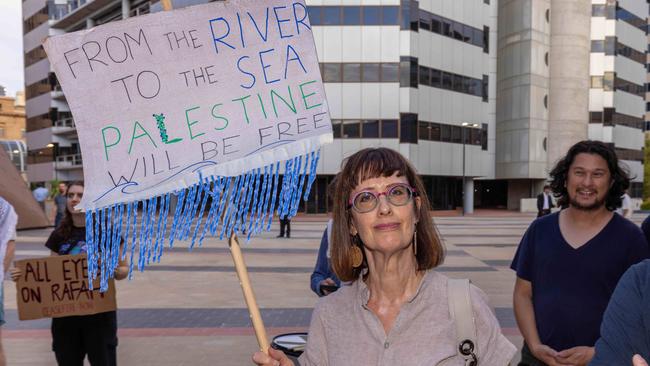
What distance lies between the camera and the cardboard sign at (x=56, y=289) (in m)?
3.19

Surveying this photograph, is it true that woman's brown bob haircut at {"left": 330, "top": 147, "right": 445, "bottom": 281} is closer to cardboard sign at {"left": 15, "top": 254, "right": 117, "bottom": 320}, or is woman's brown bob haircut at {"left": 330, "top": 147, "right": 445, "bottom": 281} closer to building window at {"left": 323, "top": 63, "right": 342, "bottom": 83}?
cardboard sign at {"left": 15, "top": 254, "right": 117, "bottom": 320}

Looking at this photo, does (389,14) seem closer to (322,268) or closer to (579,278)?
(322,268)

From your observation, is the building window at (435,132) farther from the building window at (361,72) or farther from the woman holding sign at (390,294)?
the woman holding sign at (390,294)

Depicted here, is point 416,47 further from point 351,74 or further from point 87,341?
point 87,341

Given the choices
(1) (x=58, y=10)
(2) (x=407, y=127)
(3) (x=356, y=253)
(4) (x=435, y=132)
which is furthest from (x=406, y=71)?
(1) (x=58, y=10)

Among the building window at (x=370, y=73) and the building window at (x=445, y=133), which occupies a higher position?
the building window at (x=370, y=73)

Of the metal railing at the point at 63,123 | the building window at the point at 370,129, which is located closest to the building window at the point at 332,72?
the building window at the point at 370,129

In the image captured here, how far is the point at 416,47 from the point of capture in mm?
30781

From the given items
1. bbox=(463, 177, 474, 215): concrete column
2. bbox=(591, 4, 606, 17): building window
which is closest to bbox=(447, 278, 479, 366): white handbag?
bbox=(463, 177, 474, 215): concrete column

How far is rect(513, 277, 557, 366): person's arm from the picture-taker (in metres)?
2.41

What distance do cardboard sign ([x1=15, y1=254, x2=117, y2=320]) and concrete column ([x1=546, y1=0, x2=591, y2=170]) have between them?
4070cm

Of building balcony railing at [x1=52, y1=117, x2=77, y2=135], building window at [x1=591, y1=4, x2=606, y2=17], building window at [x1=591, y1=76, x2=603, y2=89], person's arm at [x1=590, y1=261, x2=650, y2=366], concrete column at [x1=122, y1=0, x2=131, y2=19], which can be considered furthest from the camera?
building balcony railing at [x1=52, y1=117, x2=77, y2=135]

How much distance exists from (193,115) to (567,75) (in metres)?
42.7

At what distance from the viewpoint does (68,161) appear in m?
43.3
